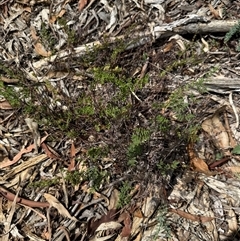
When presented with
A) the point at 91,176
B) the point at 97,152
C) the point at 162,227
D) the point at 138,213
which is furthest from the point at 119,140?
the point at 162,227

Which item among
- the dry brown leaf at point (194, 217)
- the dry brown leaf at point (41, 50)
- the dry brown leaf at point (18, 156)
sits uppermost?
the dry brown leaf at point (41, 50)

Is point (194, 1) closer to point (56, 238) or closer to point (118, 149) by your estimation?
point (118, 149)

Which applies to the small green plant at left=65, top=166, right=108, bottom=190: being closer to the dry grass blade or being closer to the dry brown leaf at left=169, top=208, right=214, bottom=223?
the dry grass blade

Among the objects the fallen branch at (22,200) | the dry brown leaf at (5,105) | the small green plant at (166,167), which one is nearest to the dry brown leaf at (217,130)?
the small green plant at (166,167)

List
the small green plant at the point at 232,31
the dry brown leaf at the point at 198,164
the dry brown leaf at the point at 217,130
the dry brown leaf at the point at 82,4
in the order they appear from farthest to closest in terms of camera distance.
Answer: the dry brown leaf at the point at 82,4, the small green plant at the point at 232,31, the dry brown leaf at the point at 217,130, the dry brown leaf at the point at 198,164

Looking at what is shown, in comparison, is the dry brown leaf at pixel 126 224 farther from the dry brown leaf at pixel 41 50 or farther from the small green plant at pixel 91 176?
the dry brown leaf at pixel 41 50

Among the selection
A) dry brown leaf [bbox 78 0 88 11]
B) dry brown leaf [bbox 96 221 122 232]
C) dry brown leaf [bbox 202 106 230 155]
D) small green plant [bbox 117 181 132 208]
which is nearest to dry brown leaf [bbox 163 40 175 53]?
dry brown leaf [bbox 202 106 230 155]

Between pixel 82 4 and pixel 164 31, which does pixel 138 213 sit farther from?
pixel 82 4

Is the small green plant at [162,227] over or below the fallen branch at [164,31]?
below
